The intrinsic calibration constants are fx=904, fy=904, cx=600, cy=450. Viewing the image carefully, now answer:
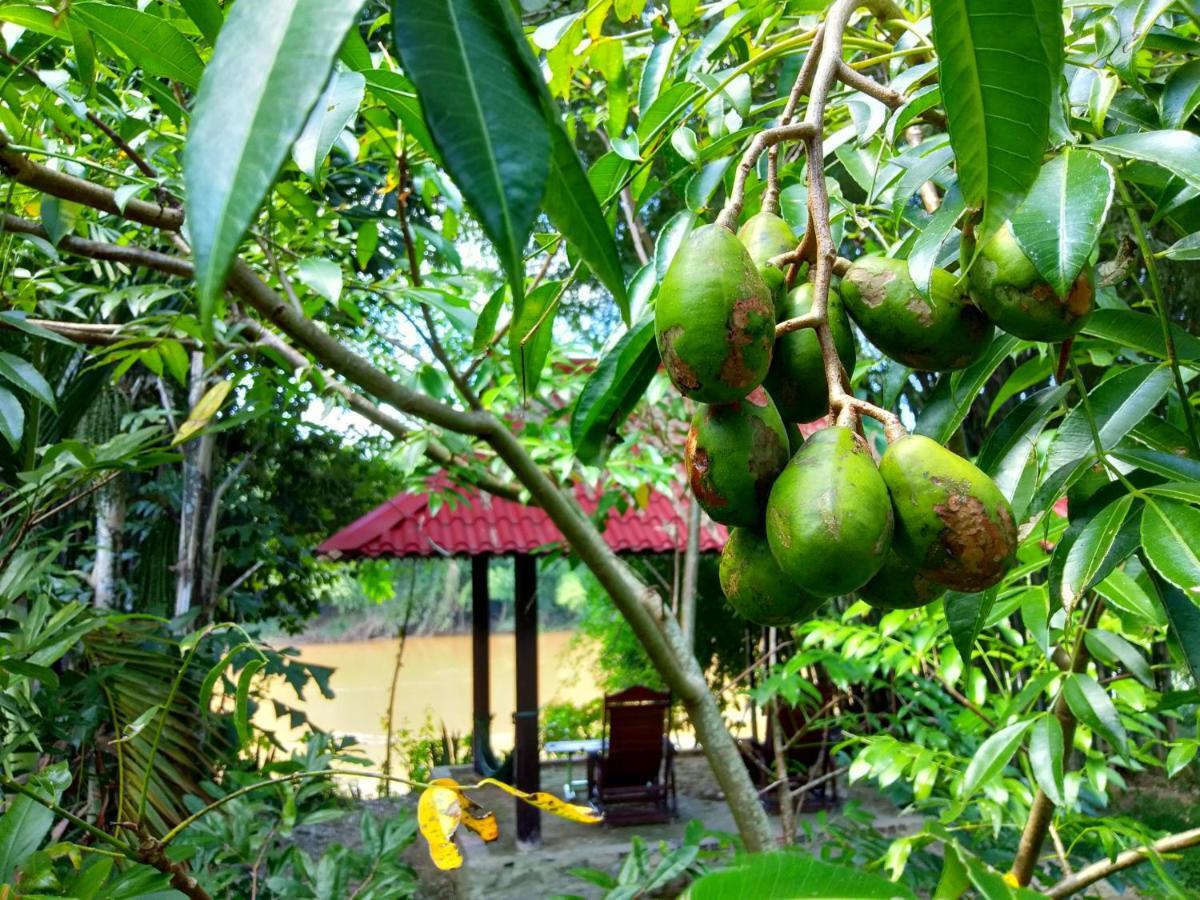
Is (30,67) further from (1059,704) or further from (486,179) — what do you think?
(1059,704)

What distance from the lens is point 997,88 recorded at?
1.28ft

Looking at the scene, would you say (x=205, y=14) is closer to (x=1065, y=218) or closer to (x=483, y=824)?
(x=1065, y=218)

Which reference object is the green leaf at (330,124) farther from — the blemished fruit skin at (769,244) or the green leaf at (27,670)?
the green leaf at (27,670)

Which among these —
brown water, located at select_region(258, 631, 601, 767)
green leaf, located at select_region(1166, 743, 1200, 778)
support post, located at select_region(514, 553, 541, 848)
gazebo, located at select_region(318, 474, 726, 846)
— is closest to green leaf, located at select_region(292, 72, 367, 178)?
green leaf, located at select_region(1166, 743, 1200, 778)

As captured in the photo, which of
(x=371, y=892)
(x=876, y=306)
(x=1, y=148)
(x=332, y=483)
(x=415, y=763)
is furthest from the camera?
(x=415, y=763)

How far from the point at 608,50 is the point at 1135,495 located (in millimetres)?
904

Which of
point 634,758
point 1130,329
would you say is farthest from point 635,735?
point 1130,329

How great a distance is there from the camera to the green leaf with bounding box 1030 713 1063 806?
1.22 meters

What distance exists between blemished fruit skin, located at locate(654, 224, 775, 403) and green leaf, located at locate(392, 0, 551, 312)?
0.26 metres

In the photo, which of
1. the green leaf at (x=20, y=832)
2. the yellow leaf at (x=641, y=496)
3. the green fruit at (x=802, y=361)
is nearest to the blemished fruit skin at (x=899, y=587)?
the green fruit at (x=802, y=361)

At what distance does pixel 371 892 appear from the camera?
190cm

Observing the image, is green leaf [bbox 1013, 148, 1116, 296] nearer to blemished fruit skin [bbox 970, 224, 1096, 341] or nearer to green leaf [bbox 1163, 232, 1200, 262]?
blemished fruit skin [bbox 970, 224, 1096, 341]

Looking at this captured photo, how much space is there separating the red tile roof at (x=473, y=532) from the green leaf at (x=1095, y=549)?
514 centimetres

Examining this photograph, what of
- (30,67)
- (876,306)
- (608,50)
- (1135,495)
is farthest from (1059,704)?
(30,67)
